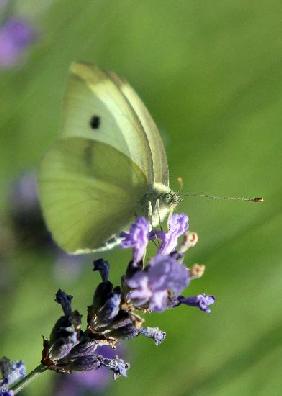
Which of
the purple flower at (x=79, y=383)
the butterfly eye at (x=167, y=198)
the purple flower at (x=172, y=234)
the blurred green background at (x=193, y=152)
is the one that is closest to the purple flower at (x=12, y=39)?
the blurred green background at (x=193, y=152)

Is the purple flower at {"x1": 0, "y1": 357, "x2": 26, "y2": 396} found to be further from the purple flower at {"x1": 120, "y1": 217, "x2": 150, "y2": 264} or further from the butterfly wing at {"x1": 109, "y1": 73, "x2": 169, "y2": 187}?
the butterfly wing at {"x1": 109, "y1": 73, "x2": 169, "y2": 187}

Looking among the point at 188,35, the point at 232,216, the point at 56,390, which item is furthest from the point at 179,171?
the point at 56,390

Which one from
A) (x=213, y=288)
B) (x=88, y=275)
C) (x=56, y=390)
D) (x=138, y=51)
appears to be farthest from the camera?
(x=138, y=51)

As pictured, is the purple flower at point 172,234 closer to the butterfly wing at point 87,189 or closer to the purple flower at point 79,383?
the butterfly wing at point 87,189

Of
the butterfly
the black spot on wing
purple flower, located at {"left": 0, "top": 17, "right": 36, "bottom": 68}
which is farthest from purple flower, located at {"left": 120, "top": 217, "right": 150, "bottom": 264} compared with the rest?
purple flower, located at {"left": 0, "top": 17, "right": 36, "bottom": 68}

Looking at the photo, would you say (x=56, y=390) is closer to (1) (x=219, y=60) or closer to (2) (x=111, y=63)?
(2) (x=111, y=63)

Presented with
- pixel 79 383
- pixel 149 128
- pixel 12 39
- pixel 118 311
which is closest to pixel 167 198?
pixel 149 128

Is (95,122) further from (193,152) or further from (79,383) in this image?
(193,152)
